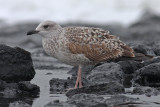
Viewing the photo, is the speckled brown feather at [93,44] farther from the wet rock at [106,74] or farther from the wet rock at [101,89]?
the wet rock at [101,89]

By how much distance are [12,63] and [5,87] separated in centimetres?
82

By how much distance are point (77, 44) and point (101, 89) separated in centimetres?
110

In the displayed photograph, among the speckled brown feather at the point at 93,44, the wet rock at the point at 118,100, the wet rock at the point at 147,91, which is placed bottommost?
the wet rock at the point at 118,100

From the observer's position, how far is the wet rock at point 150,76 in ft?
33.1

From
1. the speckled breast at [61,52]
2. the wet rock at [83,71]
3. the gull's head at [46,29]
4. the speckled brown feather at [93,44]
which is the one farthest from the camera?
the wet rock at [83,71]

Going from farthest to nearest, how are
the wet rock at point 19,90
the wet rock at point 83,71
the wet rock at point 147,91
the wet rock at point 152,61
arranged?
1. the wet rock at point 83,71
2. the wet rock at point 152,61
3. the wet rock at point 19,90
4. the wet rock at point 147,91

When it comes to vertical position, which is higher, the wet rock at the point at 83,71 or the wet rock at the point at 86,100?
the wet rock at the point at 83,71

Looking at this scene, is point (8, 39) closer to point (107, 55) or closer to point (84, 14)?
point (84, 14)

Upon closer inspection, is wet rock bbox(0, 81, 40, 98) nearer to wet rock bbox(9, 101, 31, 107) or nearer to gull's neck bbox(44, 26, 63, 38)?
wet rock bbox(9, 101, 31, 107)

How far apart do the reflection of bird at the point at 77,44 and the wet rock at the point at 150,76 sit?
627mm

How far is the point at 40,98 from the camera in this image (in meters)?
8.94

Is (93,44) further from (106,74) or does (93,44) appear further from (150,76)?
(150,76)

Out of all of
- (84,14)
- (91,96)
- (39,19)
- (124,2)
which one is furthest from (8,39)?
(91,96)

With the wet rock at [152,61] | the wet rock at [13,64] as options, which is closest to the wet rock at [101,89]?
the wet rock at [13,64]
